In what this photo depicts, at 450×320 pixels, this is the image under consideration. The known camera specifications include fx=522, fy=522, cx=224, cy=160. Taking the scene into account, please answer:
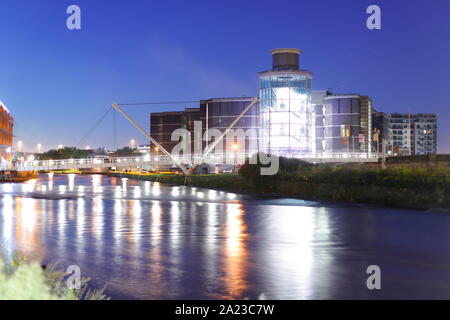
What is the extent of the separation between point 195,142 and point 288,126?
3412 cm

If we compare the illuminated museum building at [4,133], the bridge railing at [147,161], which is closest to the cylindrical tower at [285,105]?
the bridge railing at [147,161]

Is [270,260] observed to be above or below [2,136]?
below

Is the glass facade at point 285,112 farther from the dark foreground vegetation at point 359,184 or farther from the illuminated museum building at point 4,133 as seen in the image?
A: the illuminated museum building at point 4,133

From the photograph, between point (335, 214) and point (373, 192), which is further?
point (373, 192)

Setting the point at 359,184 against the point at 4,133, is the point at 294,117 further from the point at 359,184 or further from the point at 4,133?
the point at 359,184

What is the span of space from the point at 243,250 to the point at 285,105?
93.0m

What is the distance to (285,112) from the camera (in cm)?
10869

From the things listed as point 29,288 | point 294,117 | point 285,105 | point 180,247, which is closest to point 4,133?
point 285,105

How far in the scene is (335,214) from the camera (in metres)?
30.5

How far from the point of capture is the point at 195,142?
13525 centimetres
